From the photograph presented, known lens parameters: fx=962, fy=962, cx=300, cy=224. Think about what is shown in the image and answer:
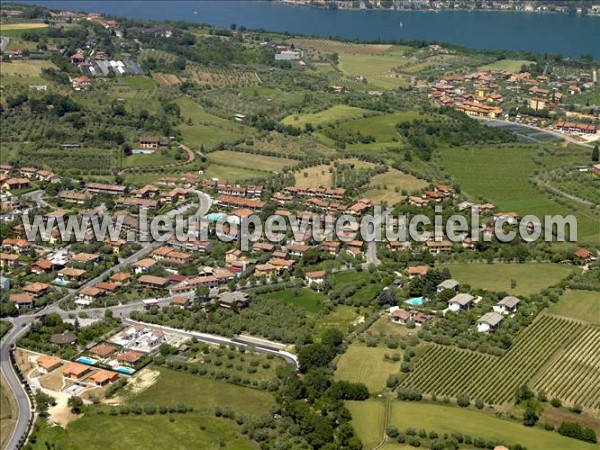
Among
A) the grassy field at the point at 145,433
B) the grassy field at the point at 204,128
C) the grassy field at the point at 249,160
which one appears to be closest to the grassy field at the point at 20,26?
the grassy field at the point at 204,128

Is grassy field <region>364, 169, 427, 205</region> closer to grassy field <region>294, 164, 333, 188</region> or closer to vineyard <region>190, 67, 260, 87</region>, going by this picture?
grassy field <region>294, 164, 333, 188</region>

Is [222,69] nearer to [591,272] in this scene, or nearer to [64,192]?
[64,192]

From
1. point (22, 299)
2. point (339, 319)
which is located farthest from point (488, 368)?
point (22, 299)

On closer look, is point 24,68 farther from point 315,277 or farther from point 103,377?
point 103,377

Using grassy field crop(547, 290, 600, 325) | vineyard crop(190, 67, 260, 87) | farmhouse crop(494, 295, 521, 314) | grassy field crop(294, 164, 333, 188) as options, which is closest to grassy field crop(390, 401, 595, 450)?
farmhouse crop(494, 295, 521, 314)

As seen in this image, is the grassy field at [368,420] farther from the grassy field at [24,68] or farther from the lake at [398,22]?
the lake at [398,22]
